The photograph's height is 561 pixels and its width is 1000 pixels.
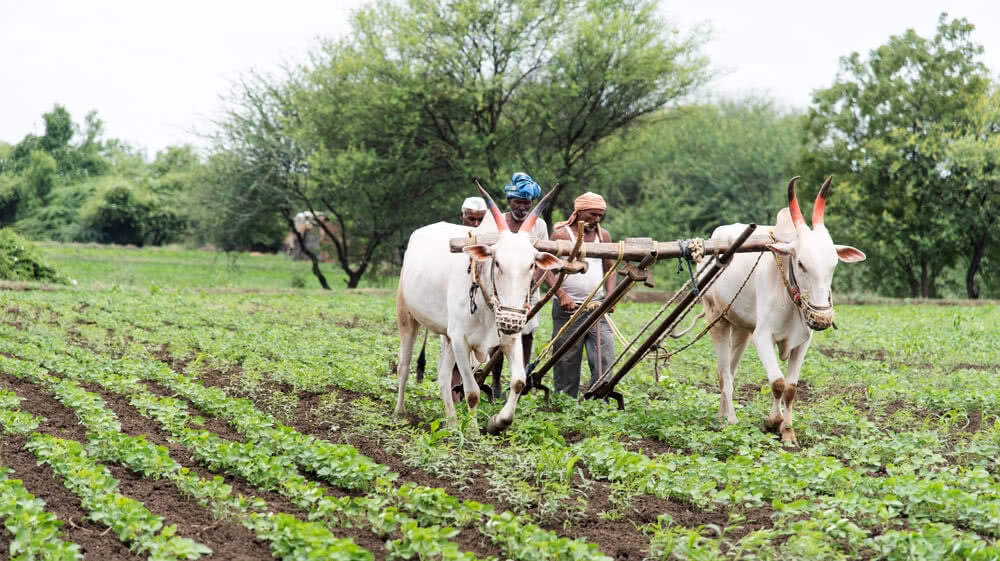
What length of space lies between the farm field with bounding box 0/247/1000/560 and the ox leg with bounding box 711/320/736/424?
159 mm

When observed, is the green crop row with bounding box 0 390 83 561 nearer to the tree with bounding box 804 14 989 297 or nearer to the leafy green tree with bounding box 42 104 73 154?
the tree with bounding box 804 14 989 297

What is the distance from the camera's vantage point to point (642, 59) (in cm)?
2922

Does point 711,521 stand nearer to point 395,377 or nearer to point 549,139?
point 395,377

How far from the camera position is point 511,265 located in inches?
279

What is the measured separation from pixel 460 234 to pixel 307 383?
2.43m

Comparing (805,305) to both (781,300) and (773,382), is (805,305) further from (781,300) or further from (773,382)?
(773,382)

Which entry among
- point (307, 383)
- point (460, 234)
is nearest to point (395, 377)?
point (307, 383)

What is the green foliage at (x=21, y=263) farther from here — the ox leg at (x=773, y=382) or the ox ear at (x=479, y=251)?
the ox leg at (x=773, y=382)

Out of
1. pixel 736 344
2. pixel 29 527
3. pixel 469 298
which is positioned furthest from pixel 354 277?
pixel 29 527

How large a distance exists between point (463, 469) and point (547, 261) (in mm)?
1629

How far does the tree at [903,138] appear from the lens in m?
33.3


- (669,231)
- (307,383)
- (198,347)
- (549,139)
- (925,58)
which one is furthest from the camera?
(669,231)

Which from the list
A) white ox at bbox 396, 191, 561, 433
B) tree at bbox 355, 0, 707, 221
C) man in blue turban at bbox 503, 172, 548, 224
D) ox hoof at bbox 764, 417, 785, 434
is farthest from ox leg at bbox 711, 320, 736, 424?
tree at bbox 355, 0, 707, 221

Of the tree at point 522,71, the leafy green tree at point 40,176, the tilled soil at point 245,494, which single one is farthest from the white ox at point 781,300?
the leafy green tree at point 40,176
